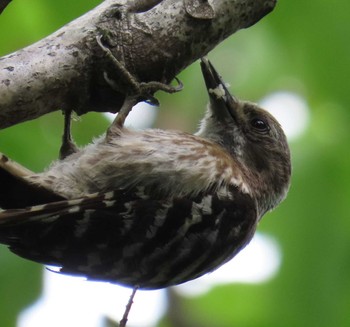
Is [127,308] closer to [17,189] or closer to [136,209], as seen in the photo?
[136,209]

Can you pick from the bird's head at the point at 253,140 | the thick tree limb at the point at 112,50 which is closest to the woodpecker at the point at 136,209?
the bird's head at the point at 253,140

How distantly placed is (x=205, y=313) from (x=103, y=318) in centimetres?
70

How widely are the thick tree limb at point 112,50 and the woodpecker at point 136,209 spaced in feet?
1.28

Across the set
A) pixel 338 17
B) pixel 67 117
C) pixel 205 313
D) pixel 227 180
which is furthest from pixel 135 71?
pixel 205 313

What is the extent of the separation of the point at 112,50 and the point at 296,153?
1385mm

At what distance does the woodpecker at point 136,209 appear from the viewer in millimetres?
3695

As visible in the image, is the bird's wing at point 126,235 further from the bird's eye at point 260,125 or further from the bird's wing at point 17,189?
the bird's eye at point 260,125

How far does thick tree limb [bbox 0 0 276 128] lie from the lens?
3.26 m

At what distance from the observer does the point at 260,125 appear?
4969 mm

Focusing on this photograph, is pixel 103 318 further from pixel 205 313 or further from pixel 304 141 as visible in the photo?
pixel 304 141

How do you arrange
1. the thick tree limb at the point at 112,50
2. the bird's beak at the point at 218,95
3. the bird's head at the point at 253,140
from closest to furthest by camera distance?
1. the thick tree limb at the point at 112,50
2. the bird's beak at the point at 218,95
3. the bird's head at the point at 253,140

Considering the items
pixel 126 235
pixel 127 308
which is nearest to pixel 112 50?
pixel 126 235

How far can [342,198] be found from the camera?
13.6 feet

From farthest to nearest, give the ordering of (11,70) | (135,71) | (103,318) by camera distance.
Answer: (103,318) → (135,71) → (11,70)
